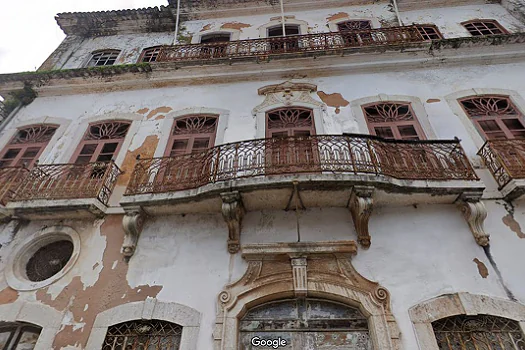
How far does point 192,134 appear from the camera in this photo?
7.39 metres

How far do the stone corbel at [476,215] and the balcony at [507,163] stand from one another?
1.98ft

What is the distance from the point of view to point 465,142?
6.36 m

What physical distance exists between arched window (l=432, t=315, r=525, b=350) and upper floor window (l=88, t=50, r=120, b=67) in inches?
454

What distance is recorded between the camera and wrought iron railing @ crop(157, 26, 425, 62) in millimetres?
8707

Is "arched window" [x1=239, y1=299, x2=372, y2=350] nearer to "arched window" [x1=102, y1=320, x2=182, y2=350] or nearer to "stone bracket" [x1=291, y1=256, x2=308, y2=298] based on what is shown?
"stone bracket" [x1=291, y1=256, x2=308, y2=298]

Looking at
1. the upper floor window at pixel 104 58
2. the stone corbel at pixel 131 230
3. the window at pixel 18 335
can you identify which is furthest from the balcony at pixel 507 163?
the upper floor window at pixel 104 58

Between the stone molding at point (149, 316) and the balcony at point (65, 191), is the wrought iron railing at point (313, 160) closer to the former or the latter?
the balcony at point (65, 191)

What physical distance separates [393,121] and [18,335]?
8449 millimetres

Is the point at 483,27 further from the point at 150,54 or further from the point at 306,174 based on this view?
the point at 150,54

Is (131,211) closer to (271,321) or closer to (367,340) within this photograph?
(271,321)

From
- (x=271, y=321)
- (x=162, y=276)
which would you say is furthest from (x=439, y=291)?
(x=162, y=276)

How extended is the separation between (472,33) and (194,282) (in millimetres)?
10925

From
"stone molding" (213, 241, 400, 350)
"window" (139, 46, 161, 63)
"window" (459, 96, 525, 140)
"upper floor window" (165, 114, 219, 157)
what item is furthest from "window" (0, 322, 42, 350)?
"window" (459, 96, 525, 140)

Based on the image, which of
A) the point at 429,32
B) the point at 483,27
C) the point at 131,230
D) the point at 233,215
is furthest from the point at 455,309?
the point at 483,27
